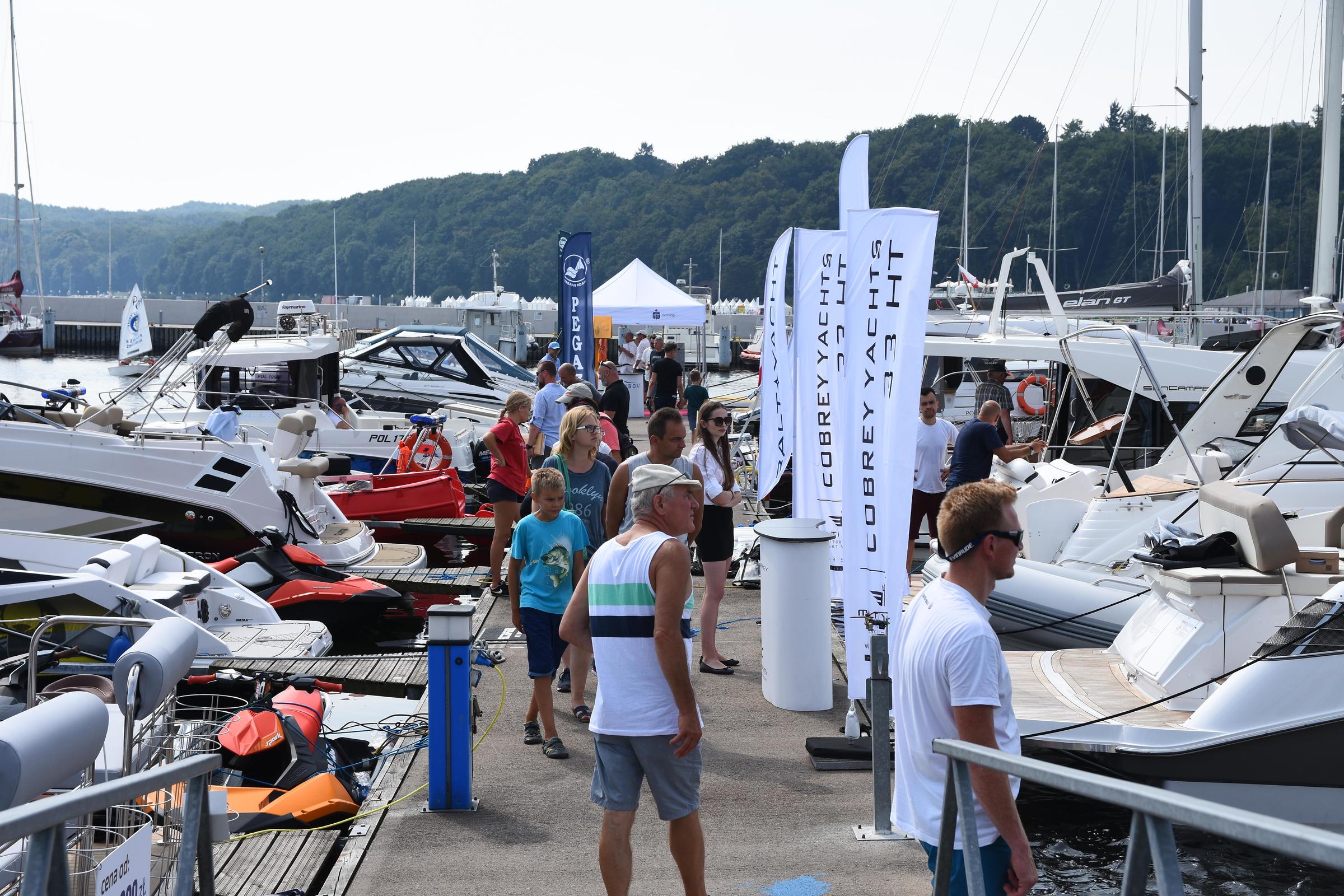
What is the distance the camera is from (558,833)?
5.46 metres

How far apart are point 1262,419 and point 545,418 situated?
7154 mm

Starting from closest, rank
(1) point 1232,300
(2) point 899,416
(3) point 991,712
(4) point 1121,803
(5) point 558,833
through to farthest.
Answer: (4) point 1121,803
(3) point 991,712
(5) point 558,833
(2) point 899,416
(1) point 1232,300

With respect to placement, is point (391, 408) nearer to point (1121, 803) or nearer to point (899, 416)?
point (899, 416)

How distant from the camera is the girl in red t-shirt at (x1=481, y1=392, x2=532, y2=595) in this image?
9.65 m

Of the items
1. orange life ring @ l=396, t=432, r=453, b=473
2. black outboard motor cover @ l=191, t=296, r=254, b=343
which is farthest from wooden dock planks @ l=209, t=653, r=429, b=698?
orange life ring @ l=396, t=432, r=453, b=473

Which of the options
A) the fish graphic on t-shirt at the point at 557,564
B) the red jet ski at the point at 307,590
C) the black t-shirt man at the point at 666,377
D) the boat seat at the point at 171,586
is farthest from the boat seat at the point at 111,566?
the black t-shirt man at the point at 666,377

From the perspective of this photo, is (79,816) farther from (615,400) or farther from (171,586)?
(615,400)

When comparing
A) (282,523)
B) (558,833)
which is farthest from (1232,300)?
(558,833)

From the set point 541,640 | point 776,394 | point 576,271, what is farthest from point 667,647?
point 576,271

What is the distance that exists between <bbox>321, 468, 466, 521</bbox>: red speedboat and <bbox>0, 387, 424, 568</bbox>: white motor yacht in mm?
2377

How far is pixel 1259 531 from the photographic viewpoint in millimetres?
6312

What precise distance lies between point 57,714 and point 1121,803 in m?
2.48

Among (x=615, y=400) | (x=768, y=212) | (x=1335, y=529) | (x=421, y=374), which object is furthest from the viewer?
(x=768, y=212)

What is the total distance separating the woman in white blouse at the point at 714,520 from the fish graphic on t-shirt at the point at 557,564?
155cm
